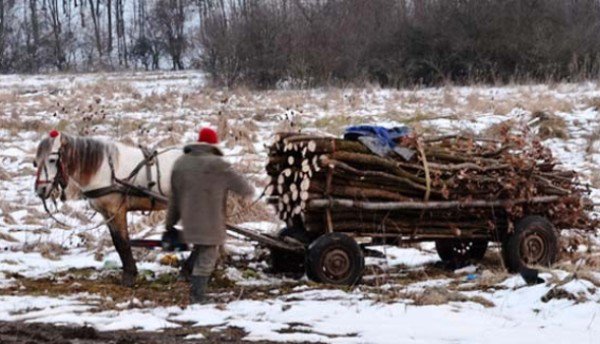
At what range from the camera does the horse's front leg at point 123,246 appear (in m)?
8.94

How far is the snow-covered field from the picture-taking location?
273 inches

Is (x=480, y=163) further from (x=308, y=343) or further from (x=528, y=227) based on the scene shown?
(x=308, y=343)

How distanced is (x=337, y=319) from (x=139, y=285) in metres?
2.71

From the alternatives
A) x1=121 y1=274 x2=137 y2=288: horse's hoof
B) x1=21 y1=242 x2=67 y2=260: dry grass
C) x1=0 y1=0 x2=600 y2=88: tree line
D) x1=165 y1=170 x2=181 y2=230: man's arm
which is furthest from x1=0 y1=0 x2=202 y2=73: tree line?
x1=165 y1=170 x2=181 y2=230: man's arm

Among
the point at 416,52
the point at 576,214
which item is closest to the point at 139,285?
the point at 576,214

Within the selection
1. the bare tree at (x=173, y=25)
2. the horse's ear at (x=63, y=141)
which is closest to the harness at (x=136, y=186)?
the horse's ear at (x=63, y=141)

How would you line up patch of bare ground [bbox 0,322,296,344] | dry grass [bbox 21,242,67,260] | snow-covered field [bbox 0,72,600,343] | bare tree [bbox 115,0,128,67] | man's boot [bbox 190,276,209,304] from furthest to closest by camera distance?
bare tree [bbox 115,0,128,67] → dry grass [bbox 21,242,67,260] → man's boot [bbox 190,276,209,304] → snow-covered field [bbox 0,72,600,343] → patch of bare ground [bbox 0,322,296,344]

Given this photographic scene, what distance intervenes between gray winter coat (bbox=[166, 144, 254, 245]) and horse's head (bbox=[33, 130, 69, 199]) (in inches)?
53.0

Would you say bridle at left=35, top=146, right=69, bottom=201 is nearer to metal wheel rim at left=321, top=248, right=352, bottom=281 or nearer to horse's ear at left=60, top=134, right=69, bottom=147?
horse's ear at left=60, top=134, right=69, bottom=147

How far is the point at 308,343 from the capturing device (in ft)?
20.9

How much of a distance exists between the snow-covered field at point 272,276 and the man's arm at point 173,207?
0.70 meters

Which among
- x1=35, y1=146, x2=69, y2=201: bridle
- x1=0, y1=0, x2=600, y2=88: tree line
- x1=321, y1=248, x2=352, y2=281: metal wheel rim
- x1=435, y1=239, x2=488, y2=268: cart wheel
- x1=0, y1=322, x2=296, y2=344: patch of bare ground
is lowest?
x1=435, y1=239, x2=488, y2=268: cart wheel

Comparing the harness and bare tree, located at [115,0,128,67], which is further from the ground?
bare tree, located at [115,0,128,67]

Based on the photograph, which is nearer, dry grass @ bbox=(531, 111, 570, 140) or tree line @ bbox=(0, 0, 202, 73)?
dry grass @ bbox=(531, 111, 570, 140)
